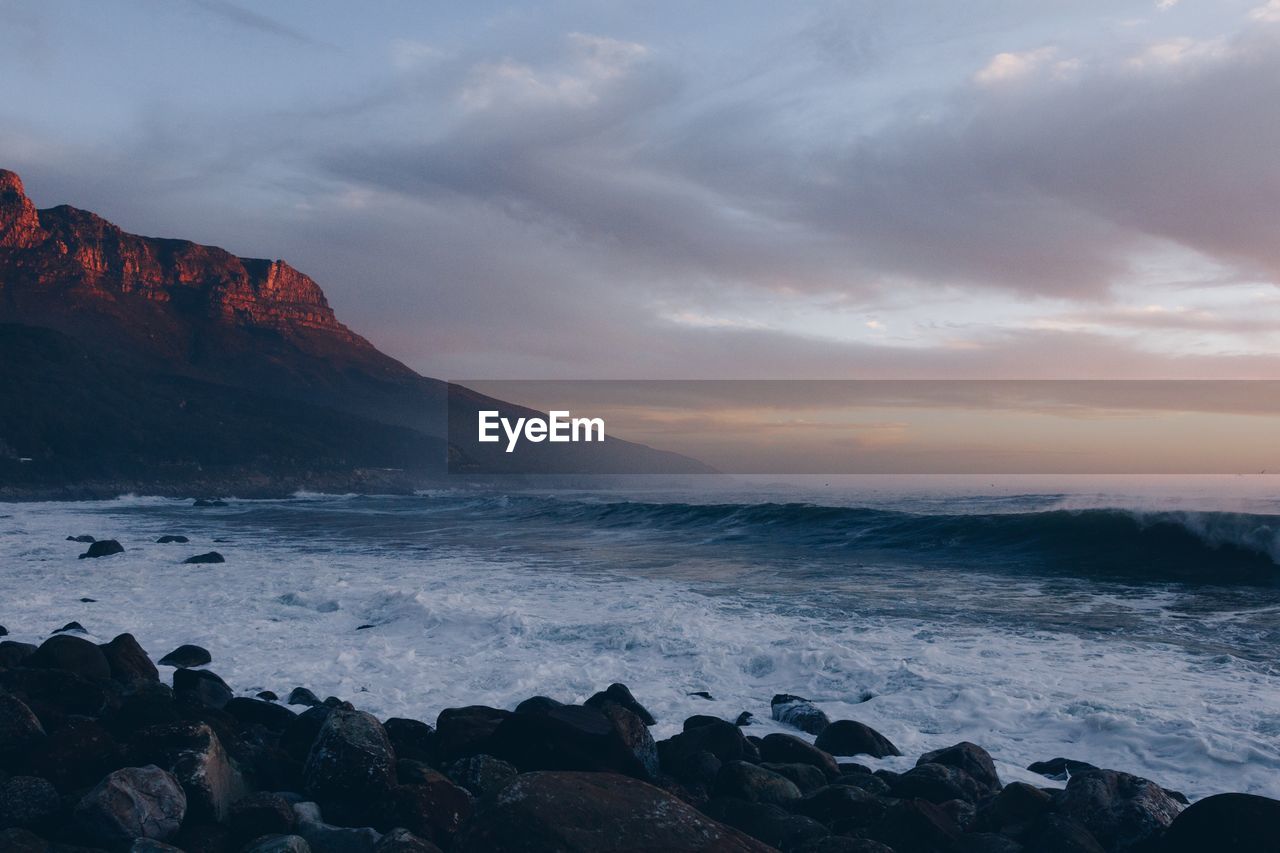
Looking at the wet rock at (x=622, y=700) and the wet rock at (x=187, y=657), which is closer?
the wet rock at (x=622, y=700)

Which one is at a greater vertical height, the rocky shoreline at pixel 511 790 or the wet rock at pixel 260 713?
the rocky shoreline at pixel 511 790

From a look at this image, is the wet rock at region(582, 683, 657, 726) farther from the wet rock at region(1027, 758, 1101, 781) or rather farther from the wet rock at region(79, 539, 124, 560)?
the wet rock at region(79, 539, 124, 560)

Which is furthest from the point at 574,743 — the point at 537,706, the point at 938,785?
the point at 938,785

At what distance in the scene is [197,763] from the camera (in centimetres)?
545

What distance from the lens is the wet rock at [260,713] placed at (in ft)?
26.3

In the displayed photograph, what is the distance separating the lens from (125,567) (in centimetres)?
2070

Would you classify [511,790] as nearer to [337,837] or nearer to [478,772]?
[337,837]

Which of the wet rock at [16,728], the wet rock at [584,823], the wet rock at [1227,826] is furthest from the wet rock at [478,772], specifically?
the wet rock at [1227,826]

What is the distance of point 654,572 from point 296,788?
15.1 metres

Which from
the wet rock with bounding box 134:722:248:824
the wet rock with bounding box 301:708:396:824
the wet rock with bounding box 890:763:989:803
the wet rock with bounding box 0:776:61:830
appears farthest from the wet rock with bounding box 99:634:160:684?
the wet rock with bounding box 890:763:989:803

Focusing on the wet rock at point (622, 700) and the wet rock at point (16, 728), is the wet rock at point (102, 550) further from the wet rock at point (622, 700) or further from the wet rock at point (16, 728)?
the wet rock at point (622, 700)

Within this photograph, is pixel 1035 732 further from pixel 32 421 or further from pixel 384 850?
pixel 32 421

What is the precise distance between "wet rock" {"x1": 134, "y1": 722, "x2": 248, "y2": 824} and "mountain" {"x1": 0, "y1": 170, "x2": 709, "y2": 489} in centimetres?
7933

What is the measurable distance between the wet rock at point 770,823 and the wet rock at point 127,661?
6.83 m
